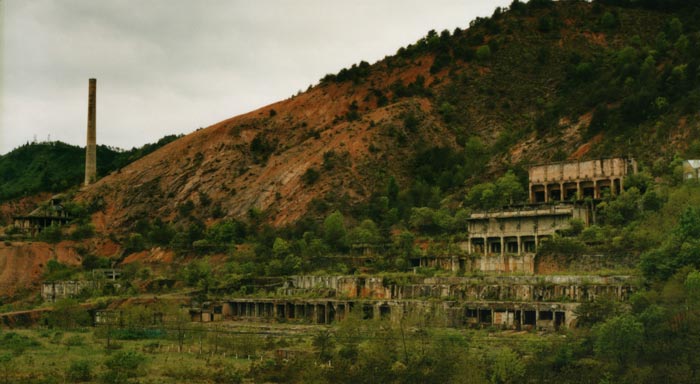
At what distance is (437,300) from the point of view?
248ft

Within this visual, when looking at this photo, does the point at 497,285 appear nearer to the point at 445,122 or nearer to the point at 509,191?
the point at 509,191

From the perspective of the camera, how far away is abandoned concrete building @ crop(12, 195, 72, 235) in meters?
127

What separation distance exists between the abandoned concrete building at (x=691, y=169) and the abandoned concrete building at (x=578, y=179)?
16.1 ft

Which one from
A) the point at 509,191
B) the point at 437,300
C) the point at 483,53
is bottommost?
the point at 437,300

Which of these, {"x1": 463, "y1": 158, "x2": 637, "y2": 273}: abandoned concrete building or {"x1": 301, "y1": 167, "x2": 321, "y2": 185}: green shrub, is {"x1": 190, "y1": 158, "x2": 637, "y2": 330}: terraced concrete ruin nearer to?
{"x1": 463, "y1": 158, "x2": 637, "y2": 273}: abandoned concrete building

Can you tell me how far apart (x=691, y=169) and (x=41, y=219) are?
267ft

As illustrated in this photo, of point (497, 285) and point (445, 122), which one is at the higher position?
point (445, 122)

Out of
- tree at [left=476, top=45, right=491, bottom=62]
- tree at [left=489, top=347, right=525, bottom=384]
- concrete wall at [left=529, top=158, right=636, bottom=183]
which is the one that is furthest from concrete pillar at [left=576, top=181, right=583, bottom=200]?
tree at [left=476, top=45, right=491, bottom=62]

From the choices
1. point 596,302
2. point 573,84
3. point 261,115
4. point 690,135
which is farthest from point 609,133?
point 261,115

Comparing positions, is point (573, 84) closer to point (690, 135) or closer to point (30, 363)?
Result: point (690, 135)

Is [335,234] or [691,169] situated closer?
[691,169]

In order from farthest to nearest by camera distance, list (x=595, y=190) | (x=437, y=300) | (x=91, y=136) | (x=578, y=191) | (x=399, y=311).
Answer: (x=91, y=136) → (x=578, y=191) → (x=595, y=190) → (x=437, y=300) → (x=399, y=311)

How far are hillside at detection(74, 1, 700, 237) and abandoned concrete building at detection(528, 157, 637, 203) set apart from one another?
696 centimetres

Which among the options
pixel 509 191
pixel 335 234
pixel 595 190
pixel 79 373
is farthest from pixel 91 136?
pixel 79 373
